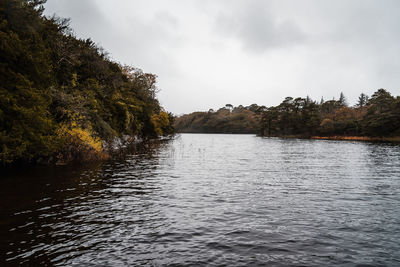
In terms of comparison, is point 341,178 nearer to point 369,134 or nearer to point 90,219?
point 90,219

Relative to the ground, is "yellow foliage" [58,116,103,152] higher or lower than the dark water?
higher

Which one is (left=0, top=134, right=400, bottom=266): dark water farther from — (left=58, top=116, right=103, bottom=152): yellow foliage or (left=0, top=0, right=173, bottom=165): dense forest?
(left=58, top=116, right=103, bottom=152): yellow foliage

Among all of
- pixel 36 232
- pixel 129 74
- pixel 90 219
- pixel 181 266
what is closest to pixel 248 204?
pixel 181 266

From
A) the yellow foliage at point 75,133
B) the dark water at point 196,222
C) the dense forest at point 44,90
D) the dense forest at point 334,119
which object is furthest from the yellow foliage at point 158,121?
the dense forest at point 334,119

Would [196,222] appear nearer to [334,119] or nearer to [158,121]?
[158,121]

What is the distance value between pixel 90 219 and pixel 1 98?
11726 mm

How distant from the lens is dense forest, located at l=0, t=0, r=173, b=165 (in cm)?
1648

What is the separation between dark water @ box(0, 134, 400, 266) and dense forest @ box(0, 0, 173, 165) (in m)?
3.71

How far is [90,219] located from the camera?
9602 mm

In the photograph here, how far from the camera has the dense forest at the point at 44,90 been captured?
16.5 m

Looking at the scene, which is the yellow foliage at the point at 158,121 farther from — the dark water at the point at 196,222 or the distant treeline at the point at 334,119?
the distant treeline at the point at 334,119

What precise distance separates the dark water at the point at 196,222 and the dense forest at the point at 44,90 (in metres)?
3.71

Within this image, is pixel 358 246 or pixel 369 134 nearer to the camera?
pixel 358 246

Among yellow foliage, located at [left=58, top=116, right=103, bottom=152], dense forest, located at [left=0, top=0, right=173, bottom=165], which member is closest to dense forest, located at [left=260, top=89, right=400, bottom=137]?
dense forest, located at [left=0, top=0, right=173, bottom=165]
